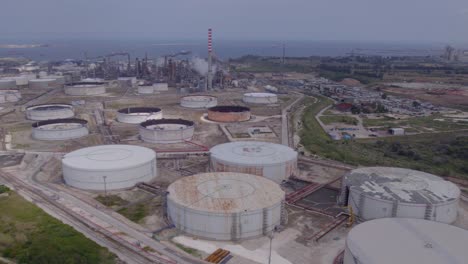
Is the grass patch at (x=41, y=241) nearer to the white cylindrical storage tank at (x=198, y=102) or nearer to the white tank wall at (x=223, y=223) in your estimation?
the white tank wall at (x=223, y=223)

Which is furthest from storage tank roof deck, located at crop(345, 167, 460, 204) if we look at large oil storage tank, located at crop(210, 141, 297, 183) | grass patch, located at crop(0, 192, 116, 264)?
grass patch, located at crop(0, 192, 116, 264)

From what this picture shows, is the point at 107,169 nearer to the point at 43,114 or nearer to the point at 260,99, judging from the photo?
the point at 43,114

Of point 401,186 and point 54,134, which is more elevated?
point 401,186

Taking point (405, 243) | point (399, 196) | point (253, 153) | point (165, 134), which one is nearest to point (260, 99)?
point (165, 134)

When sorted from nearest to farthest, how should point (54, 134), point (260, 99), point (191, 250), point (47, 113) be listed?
1. point (191, 250)
2. point (54, 134)
3. point (47, 113)
4. point (260, 99)

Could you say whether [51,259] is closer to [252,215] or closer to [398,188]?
[252,215]

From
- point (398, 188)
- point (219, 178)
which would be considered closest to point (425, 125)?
point (398, 188)
